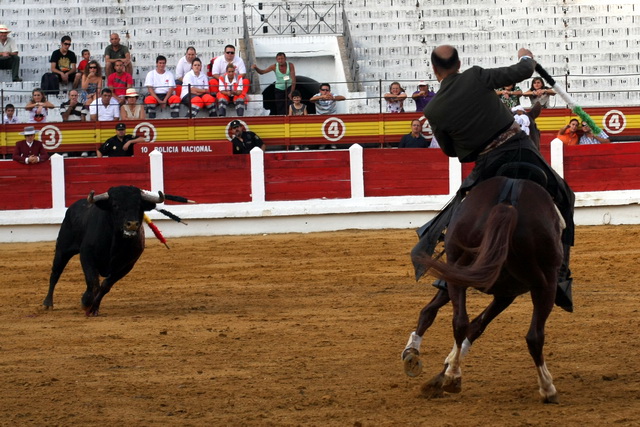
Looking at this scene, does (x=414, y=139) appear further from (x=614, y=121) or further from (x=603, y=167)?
(x=614, y=121)

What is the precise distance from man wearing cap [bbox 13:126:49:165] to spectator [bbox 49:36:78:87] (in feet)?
9.53

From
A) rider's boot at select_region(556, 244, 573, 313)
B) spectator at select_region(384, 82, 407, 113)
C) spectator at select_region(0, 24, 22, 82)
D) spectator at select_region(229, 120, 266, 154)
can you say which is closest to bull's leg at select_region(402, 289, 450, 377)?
rider's boot at select_region(556, 244, 573, 313)

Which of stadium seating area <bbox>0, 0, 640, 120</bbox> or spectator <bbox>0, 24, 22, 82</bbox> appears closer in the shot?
spectator <bbox>0, 24, 22, 82</bbox>

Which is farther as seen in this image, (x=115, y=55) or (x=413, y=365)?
(x=115, y=55)

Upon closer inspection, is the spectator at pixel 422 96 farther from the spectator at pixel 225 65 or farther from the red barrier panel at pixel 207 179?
the red barrier panel at pixel 207 179

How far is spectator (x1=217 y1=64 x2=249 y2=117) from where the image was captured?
17.6 metres

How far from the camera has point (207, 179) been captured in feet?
52.6

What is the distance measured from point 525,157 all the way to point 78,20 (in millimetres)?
17629

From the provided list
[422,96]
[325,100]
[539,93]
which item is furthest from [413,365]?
[325,100]

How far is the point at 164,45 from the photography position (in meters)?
21.0

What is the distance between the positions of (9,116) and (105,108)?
4.76 feet

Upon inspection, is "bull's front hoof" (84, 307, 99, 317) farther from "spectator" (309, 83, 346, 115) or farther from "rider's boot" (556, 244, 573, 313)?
"spectator" (309, 83, 346, 115)

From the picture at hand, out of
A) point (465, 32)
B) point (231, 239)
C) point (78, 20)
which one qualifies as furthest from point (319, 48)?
point (231, 239)

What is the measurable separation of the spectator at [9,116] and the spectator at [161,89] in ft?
6.61
